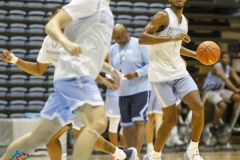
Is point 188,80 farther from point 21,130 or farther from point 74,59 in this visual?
point 21,130

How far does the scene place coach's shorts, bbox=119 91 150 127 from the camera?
8125 millimetres

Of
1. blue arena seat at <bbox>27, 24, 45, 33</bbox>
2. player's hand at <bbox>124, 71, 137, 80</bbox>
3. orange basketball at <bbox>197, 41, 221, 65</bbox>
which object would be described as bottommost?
blue arena seat at <bbox>27, 24, 45, 33</bbox>

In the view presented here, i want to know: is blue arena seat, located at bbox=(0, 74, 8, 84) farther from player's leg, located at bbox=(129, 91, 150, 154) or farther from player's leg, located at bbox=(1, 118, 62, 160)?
player's leg, located at bbox=(1, 118, 62, 160)

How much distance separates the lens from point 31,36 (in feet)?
40.8

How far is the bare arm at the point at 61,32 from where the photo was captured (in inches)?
168

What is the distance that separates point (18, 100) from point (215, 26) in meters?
5.27

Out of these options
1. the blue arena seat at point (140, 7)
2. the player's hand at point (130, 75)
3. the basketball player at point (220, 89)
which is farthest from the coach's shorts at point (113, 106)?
the blue arena seat at point (140, 7)

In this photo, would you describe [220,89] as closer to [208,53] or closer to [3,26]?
[3,26]

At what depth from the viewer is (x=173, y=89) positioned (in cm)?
679

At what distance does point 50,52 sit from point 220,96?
23.6ft

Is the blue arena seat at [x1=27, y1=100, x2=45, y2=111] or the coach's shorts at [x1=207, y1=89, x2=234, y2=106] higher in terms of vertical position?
the blue arena seat at [x1=27, y1=100, x2=45, y2=111]

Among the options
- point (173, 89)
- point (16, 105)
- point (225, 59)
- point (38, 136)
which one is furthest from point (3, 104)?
point (38, 136)

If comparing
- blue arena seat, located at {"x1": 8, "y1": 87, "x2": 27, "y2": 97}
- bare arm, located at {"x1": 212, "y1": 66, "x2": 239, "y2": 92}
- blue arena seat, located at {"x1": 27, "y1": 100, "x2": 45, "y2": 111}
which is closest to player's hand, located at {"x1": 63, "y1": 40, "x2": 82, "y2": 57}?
blue arena seat, located at {"x1": 27, "y1": 100, "x2": 45, "y2": 111}

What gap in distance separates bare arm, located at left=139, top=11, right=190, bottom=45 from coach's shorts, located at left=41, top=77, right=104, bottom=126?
1976mm
